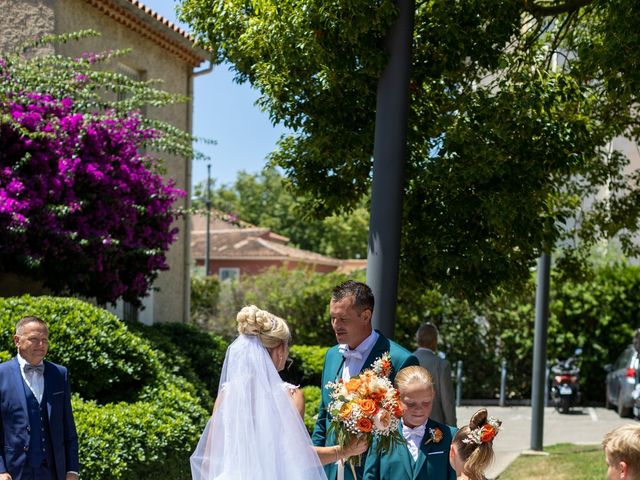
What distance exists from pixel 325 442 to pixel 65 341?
4.66 metres

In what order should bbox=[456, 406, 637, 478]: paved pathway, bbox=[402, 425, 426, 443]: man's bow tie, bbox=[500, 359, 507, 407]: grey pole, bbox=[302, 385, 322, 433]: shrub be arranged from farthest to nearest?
bbox=[500, 359, 507, 407]: grey pole
bbox=[456, 406, 637, 478]: paved pathway
bbox=[302, 385, 322, 433]: shrub
bbox=[402, 425, 426, 443]: man's bow tie

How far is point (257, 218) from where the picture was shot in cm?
7756

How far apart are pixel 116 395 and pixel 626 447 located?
716 cm

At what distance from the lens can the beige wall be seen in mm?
15062

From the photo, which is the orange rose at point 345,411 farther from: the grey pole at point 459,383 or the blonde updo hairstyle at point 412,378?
the grey pole at point 459,383

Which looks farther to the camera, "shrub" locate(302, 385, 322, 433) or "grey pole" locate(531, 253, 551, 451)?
"grey pole" locate(531, 253, 551, 451)

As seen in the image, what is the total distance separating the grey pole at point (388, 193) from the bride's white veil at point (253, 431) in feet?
6.89

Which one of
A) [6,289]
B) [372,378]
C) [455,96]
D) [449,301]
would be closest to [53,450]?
[372,378]

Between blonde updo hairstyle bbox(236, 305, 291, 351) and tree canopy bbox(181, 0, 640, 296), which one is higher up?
tree canopy bbox(181, 0, 640, 296)

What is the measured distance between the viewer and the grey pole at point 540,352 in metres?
14.2

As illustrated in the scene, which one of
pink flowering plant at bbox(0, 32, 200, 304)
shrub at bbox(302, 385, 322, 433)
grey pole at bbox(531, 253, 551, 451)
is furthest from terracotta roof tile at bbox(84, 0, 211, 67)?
grey pole at bbox(531, 253, 551, 451)

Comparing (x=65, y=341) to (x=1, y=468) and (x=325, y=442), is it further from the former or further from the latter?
(x=325, y=442)

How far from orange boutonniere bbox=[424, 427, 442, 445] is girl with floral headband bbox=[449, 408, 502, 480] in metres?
0.15

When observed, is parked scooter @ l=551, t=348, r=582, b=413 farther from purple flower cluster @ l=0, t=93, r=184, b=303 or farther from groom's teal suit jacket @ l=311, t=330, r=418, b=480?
groom's teal suit jacket @ l=311, t=330, r=418, b=480
